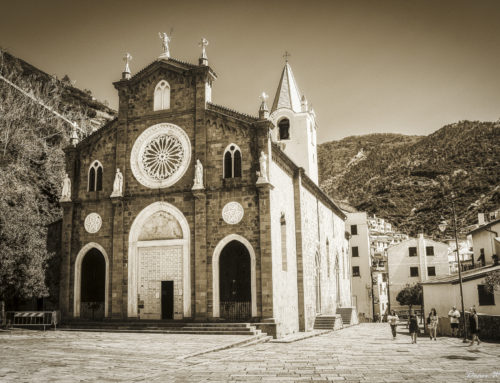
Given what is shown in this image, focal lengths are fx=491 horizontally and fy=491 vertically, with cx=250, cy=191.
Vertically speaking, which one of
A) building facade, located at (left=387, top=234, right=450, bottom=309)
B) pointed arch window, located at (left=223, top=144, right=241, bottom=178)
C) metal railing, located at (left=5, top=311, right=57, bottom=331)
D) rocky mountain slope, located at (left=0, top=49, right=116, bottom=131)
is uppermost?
rocky mountain slope, located at (left=0, top=49, right=116, bottom=131)

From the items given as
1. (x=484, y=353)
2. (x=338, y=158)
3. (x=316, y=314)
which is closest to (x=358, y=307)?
(x=316, y=314)

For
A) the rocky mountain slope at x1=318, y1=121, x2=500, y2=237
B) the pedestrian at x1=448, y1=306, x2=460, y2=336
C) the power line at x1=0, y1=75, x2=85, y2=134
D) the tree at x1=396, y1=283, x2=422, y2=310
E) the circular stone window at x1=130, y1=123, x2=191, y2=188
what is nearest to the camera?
the pedestrian at x1=448, y1=306, x2=460, y2=336

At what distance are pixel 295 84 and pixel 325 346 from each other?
92.4ft

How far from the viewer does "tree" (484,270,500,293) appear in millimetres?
24573

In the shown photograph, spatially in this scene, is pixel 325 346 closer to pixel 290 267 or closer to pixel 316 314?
pixel 290 267

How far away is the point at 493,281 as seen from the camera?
81.3ft

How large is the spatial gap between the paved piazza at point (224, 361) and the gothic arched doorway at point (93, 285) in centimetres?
582

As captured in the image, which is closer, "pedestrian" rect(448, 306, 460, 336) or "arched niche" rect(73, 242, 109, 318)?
"pedestrian" rect(448, 306, 460, 336)

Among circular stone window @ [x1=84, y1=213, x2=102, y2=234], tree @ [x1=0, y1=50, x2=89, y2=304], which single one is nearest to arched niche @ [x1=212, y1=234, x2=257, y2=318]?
circular stone window @ [x1=84, y1=213, x2=102, y2=234]

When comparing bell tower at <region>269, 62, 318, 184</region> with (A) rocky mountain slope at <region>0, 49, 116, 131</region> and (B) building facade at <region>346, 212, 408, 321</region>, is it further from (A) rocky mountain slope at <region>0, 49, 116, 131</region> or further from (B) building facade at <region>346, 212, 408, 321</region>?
(B) building facade at <region>346, 212, 408, 321</region>

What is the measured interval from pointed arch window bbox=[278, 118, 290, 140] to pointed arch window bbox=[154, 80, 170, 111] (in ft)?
46.7

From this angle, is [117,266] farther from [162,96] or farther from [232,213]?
[162,96]

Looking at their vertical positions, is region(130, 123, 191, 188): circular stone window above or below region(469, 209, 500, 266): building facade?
above

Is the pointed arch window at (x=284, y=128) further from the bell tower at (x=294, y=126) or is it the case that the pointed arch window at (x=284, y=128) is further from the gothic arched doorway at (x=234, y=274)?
the gothic arched doorway at (x=234, y=274)
